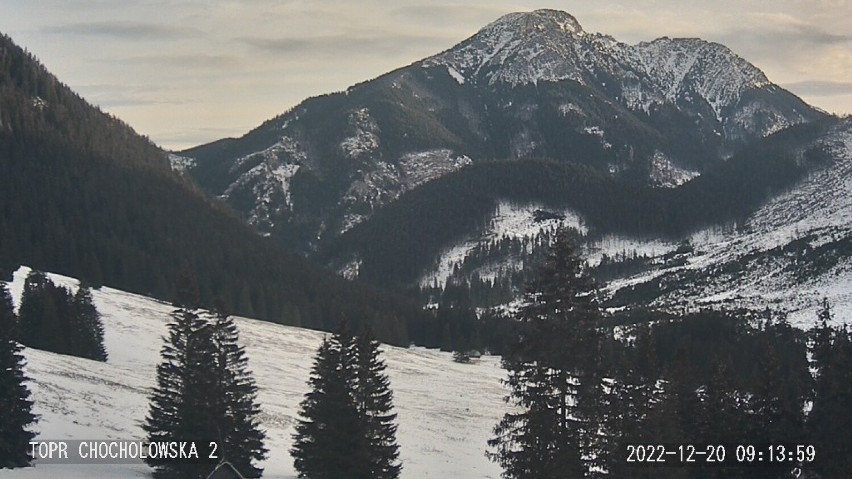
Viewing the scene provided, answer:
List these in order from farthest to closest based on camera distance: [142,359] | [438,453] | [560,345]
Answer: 1. [142,359]
2. [438,453]
3. [560,345]

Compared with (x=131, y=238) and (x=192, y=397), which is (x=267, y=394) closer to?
(x=192, y=397)

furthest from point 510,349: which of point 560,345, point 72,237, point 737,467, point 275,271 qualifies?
point 275,271

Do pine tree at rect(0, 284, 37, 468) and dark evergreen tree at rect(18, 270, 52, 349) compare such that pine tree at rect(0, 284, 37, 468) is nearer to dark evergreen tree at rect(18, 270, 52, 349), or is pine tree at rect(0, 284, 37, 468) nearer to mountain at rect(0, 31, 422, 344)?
dark evergreen tree at rect(18, 270, 52, 349)

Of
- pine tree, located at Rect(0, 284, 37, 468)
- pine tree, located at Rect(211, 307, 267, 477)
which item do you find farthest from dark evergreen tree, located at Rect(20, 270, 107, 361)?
pine tree, located at Rect(211, 307, 267, 477)

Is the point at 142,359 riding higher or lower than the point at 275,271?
lower

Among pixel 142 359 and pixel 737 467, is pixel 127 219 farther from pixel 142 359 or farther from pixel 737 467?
pixel 737 467
